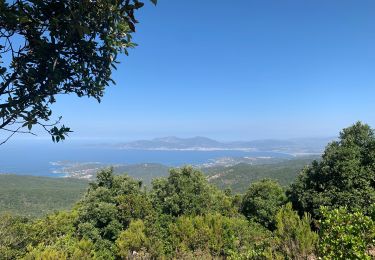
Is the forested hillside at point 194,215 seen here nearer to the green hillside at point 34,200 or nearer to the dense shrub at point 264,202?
the dense shrub at point 264,202

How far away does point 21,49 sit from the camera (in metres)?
4.07

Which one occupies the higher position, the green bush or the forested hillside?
the green bush

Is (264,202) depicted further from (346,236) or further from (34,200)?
(34,200)

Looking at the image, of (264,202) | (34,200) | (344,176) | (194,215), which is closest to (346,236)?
(344,176)

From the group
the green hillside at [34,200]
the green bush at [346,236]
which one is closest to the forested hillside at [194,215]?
the green bush at [346,236]

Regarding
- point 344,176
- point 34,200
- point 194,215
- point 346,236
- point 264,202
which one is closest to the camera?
point 346,236

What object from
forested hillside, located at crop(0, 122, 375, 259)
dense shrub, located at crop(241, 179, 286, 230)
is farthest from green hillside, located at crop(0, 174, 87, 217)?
dense shrub, located at crop(241, 179, 286, 230)

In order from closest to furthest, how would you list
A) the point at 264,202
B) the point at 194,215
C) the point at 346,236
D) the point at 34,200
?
the point at 346,236 → the point at 194,215 → the point at 264,202 → the point at 34,200

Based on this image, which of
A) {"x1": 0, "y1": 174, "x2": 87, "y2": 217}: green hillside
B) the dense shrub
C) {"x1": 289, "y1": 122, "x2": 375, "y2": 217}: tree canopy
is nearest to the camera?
{"x1": 289, "y1": 122, "x2": 375, "y2": 217}: tree canopy

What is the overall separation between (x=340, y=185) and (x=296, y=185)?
11.9ft

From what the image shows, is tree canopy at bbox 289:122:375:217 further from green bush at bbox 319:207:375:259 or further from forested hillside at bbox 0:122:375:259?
green bush at bbox 319:207:375:259

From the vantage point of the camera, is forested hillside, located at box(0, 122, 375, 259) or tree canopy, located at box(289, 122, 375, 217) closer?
forested hillside, located at box(0, 122, 375, 259)

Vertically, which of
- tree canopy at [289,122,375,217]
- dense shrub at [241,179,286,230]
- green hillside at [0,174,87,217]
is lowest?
green hillside at [0,174,87,217]

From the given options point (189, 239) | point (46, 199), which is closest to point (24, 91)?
point (189, 239)
